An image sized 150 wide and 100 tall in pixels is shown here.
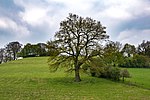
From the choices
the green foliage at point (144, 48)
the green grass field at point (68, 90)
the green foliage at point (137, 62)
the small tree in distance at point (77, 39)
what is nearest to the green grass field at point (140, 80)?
the green grass field at point (68, 90)

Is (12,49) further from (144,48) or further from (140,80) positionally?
(140,80)

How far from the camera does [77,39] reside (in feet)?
162

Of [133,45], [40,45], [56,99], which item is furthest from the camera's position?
[40,45]

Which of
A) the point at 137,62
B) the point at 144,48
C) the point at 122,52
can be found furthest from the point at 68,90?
the point at 144,48

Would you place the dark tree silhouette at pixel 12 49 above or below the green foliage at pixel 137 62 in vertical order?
above

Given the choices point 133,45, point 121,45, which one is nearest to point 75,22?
point 121,45

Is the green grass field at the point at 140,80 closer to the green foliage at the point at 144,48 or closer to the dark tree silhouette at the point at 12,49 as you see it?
the green foliage at the point at 144,48

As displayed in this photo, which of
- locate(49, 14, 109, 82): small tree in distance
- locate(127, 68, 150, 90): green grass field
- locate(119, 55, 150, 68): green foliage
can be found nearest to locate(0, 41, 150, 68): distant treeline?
locate(119, 55, 150, 68): green foliage

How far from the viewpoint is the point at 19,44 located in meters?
155

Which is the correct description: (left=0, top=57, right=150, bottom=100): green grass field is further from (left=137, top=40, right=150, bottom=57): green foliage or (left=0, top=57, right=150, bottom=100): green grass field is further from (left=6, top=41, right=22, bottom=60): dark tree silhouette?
(left=6, top=41, right=22, bottom=60): dark tree silhouette

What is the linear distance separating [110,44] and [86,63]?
6.11 meters

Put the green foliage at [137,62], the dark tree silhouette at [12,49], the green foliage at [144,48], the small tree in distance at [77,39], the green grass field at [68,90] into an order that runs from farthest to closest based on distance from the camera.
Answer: the dark tree silhouette at [12,49]
the green foliage at [144,48]
the green foliage at [137,62]
the small tree in distance at [77,39]
the green grass field at [68,90]

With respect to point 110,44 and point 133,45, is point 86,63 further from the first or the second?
point 133,45

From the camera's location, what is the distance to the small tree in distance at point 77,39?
48688 mm
